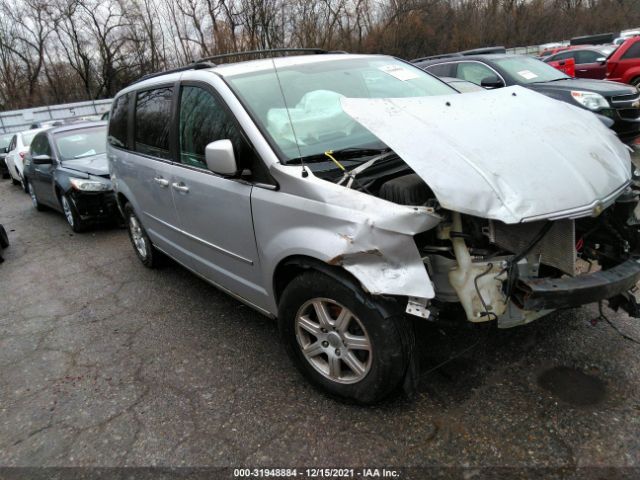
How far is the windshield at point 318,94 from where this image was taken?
2.83 metres

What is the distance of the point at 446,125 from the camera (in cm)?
245

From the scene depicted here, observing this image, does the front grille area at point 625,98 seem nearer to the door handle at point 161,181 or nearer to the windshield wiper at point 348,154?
the windshield wiper at point 348,154

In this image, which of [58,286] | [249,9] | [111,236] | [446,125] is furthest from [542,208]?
[249,9]

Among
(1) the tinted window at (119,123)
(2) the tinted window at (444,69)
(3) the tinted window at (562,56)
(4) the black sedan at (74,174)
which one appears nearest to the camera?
(1) the tinted window at (119,123)

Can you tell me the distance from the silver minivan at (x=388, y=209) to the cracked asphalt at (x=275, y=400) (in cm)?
30

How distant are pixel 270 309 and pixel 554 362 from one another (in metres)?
1.71

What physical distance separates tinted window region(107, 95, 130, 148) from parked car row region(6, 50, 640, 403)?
46.6 inches

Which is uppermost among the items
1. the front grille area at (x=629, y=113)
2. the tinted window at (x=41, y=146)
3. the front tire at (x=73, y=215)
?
the tinted window at (x=41, y=146)

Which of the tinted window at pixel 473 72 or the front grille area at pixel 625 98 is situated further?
the tinted window at pixel 473 72

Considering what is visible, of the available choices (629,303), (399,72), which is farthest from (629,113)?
(629,303)

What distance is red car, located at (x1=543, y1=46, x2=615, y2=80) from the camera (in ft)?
48.8

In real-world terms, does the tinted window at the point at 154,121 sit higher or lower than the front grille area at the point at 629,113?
higher

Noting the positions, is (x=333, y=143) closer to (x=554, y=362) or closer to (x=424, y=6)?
(x=554, y=362)

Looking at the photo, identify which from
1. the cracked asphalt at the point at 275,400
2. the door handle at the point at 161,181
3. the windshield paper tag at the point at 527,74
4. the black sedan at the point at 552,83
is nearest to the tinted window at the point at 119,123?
the door handle at the point at 161,181
